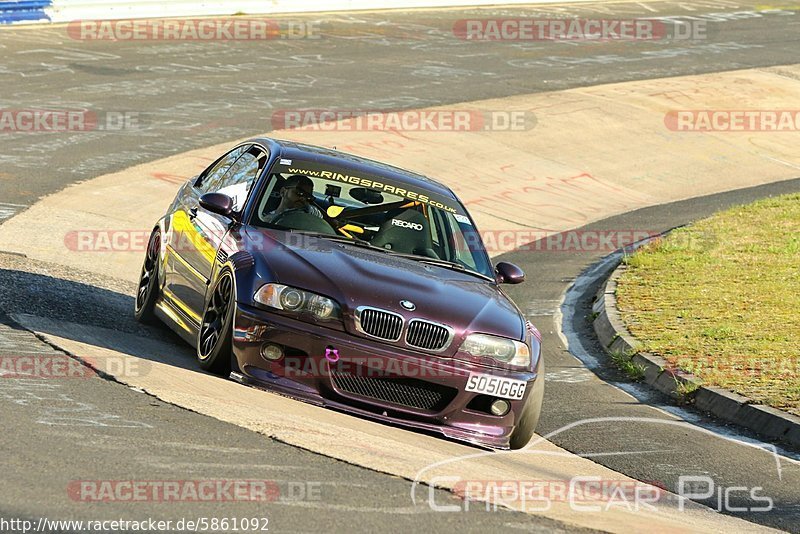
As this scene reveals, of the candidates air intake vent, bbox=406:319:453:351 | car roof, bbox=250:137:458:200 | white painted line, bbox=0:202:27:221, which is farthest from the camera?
white painted line, bbox=0:202:27:221

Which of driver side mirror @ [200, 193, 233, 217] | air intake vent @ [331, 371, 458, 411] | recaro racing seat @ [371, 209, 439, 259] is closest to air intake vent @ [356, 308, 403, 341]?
air intake vent @ [331, 371, 458, 411]

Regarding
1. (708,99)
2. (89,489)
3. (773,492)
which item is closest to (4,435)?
(89,489)

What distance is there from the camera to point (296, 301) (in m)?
7.83

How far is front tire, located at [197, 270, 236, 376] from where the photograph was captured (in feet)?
26.4

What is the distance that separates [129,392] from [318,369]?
1186mm

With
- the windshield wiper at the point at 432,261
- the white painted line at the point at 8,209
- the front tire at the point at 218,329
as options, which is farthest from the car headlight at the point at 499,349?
the white painted line at the point at 8,209

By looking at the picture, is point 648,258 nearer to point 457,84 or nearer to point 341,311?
point 341,311

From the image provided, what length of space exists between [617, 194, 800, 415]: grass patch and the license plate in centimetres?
255

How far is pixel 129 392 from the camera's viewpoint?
7.08 meters

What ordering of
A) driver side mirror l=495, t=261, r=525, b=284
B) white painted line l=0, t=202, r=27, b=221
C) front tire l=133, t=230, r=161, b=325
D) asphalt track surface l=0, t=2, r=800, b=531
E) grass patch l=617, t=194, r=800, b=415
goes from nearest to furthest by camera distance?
asphalt track surface l=0, t=2, r=800, b=531 → driver side mirror l=495, t=261, r=525, b=284 → front tire l=133, t=230, r=161, b=325 → grass patch l=617, t=194, r=800, b=415 → white painted line l=0, t=202, r=27, b=221

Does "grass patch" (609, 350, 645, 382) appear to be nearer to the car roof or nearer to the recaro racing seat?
the car roof

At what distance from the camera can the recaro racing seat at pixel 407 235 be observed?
9070 mm

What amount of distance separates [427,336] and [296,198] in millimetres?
1833

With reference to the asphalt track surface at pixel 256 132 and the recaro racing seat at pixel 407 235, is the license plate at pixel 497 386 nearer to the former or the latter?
the asphalt track surface at pixel 256 132
